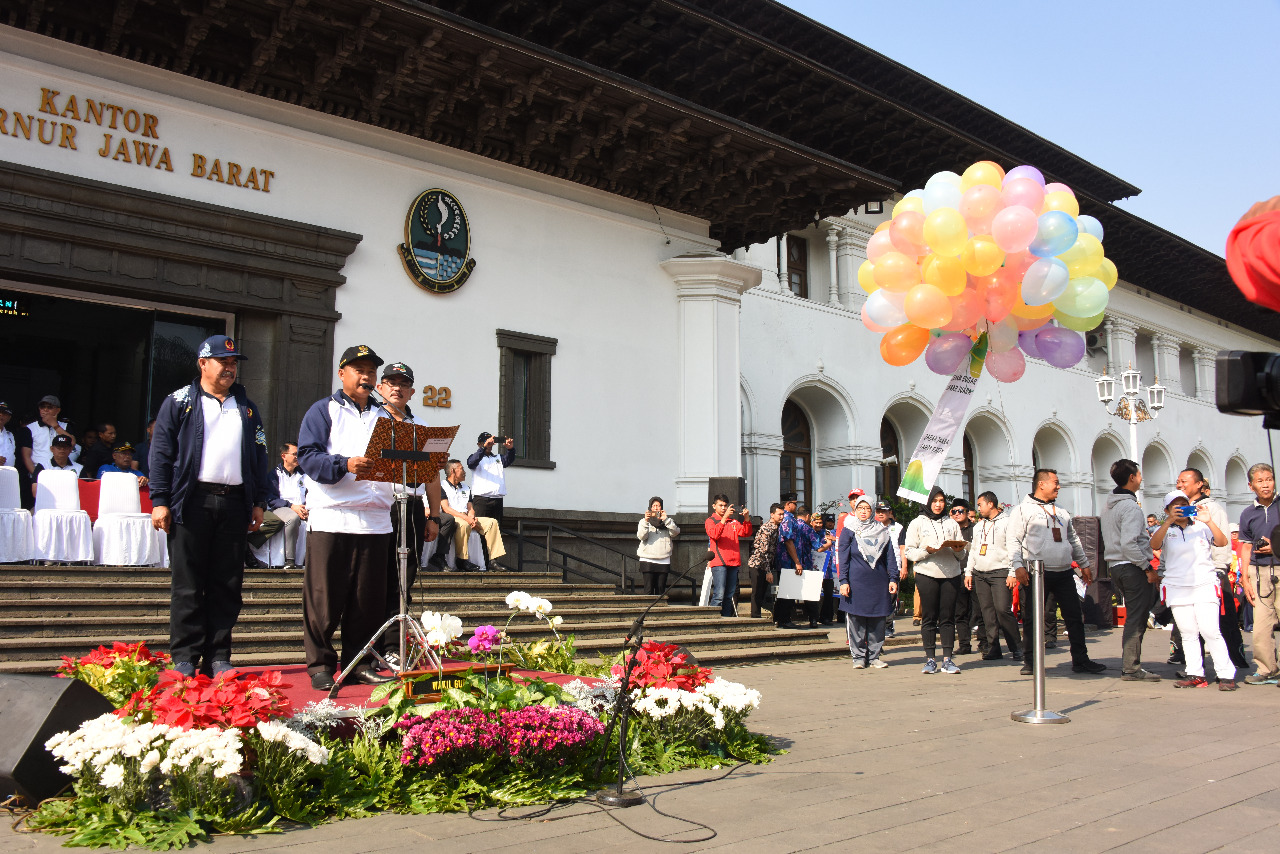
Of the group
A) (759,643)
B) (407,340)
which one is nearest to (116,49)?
(407,340)

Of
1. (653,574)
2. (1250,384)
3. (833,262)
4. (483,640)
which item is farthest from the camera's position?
(833,262)

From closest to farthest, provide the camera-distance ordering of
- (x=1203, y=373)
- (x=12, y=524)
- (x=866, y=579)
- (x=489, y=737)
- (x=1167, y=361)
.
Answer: (x=489, y=737)
(x=12, y=524)
(x=866, y=579)
(x=1167, y=361)
(x=1203, y=373)

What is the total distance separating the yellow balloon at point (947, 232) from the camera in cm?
740

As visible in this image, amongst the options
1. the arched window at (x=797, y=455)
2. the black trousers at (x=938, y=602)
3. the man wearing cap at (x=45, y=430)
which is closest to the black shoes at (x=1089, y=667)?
the black trousers at (x=938, y=602)

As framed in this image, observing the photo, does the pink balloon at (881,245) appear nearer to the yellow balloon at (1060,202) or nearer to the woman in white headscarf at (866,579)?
the yellow balloon at (1060,202)

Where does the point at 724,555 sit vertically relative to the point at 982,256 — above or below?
below

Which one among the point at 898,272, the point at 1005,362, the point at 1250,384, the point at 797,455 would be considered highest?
the point at 898,272

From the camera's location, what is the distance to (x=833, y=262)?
78.3 feet

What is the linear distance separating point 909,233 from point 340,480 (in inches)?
185

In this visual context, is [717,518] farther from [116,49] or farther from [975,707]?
[116,49]

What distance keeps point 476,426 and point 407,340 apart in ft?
5.00

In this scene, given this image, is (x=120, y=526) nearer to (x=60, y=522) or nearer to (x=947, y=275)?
(x=60, y=522)

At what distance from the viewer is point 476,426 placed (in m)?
13.7

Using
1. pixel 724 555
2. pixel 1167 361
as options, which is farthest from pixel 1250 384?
pixel 1167 361
